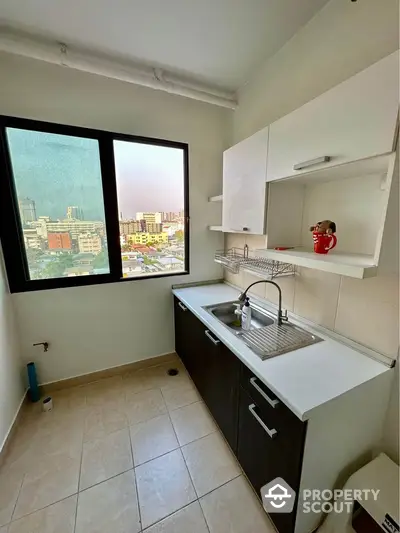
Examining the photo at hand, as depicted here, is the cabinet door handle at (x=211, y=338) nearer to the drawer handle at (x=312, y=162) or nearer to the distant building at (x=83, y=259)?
the drawer handle at (x=312, y=162)

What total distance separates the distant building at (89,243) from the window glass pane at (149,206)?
0.68 feet

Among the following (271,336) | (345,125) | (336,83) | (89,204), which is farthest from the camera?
(89,204)

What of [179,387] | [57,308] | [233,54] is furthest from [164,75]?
[179,387]

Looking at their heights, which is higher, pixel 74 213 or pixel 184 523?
pixel 74 213

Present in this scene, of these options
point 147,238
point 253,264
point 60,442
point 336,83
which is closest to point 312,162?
point 336,83

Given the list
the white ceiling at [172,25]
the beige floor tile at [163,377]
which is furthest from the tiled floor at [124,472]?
the white ceiling at [172,25]

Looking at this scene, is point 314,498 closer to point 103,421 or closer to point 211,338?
point 211,338

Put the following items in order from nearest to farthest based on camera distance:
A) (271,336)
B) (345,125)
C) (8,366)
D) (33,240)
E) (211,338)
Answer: (345,125) < (271,336) < (211,338) < (8,366) < (33,240)

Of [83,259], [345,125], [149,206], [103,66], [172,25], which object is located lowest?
[83,259]

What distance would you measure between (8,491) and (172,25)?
9.58ft

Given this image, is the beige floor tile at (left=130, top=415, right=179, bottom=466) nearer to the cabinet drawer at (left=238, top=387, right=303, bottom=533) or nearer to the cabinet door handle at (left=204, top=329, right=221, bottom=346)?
the cabinet drawer at (left=238, top=387, right=303, bottom=533)

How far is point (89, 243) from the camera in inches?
76.2

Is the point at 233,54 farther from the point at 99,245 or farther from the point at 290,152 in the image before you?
the point at 99,245

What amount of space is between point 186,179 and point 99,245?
102 cm
